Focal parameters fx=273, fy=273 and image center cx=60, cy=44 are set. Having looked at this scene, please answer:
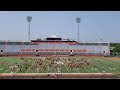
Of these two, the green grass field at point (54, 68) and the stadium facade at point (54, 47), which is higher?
the stadium facade at point (54, 47)

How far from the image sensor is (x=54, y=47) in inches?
1905

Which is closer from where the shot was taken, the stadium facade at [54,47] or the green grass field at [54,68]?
the green grass field at [54,68]

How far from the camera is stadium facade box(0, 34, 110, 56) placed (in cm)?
4579

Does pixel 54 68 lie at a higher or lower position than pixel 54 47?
lower

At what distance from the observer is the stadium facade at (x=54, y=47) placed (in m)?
45.8

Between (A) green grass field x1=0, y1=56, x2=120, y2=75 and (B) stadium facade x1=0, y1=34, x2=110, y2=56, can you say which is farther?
(B) stadium facade x1=0, y1=34, x2=110, y2=56

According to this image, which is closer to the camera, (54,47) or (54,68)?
(54,68)

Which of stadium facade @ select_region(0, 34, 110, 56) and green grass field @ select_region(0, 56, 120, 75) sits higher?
stadium facade @ select_region(0, 34, 110, 56)
